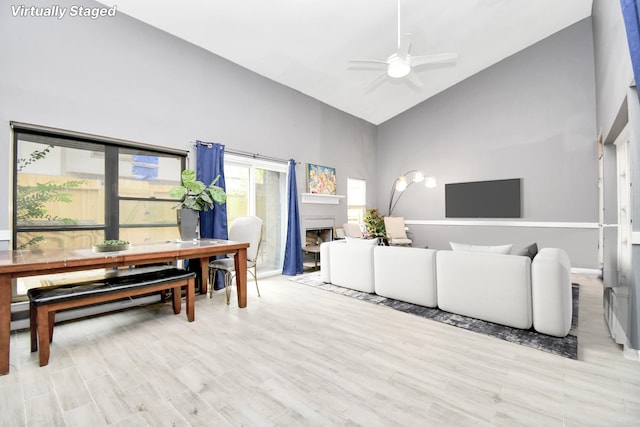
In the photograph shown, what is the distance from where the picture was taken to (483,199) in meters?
5.68

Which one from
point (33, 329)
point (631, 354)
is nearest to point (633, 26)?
point (631, 354)

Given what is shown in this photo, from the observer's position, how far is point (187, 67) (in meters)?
3.76

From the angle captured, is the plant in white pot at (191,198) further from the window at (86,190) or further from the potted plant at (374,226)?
the potted plant at (374,226)

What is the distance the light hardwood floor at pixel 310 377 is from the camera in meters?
1.43

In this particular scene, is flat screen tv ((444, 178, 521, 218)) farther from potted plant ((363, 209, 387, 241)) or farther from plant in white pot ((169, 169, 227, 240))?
plant in white pot ((169, 169, 227, 240))

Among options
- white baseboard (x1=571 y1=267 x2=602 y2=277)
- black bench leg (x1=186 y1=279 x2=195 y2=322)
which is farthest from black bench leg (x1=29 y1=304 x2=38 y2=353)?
white baseboard (x1=571 y1=267 x2=602 y2=277)

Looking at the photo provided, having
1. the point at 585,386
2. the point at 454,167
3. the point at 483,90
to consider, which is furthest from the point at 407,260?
the point at 483,90

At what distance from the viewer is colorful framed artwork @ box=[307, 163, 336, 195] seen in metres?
5.50

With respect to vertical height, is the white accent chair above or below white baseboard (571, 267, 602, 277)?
above

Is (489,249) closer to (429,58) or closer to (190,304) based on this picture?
(429,58)

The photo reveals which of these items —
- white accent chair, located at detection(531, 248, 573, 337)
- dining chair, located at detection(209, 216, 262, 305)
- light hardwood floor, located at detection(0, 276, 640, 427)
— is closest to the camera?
light hardwood floor, located at detection(0, 276, 640, 427)

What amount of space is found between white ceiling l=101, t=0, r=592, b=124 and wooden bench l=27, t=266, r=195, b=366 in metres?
3.05

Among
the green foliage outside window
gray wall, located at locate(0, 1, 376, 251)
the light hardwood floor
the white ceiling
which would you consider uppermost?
the white ceiling

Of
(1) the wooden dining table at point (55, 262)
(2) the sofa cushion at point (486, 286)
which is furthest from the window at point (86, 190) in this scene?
(2) the sofa cushion at point (486, 286)
